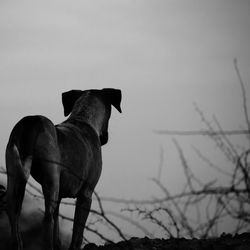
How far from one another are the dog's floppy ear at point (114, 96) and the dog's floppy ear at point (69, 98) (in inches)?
15.6

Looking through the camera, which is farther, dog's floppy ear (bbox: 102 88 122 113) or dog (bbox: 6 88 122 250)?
dog's floppy ear (bbox: 102 88 122 113)

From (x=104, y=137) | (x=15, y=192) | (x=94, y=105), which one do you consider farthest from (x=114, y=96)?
(x=15, y=192)

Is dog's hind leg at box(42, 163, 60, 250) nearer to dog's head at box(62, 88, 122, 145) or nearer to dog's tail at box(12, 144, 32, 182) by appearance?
dog's tail at box(12, 144, 32, 182)

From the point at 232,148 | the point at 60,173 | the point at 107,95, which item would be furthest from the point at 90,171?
the point at 232,148

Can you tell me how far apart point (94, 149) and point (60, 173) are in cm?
99

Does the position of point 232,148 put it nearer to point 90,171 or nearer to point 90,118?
point 90,171

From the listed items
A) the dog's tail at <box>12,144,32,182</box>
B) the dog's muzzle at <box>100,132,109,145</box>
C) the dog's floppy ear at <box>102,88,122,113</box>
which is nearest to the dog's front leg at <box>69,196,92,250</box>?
the dog's tail at <box>12,144,32,182</box>

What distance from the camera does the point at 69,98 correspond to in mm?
6695

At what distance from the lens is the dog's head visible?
6.08m

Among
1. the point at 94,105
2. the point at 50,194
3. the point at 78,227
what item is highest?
the point at 94,105

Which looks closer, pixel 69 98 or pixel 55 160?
pixel 55 160

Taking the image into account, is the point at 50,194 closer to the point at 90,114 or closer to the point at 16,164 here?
the point at 16,164

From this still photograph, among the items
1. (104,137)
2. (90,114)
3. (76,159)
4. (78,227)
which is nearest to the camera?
(76,159)

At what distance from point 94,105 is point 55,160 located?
1858 millimetres
